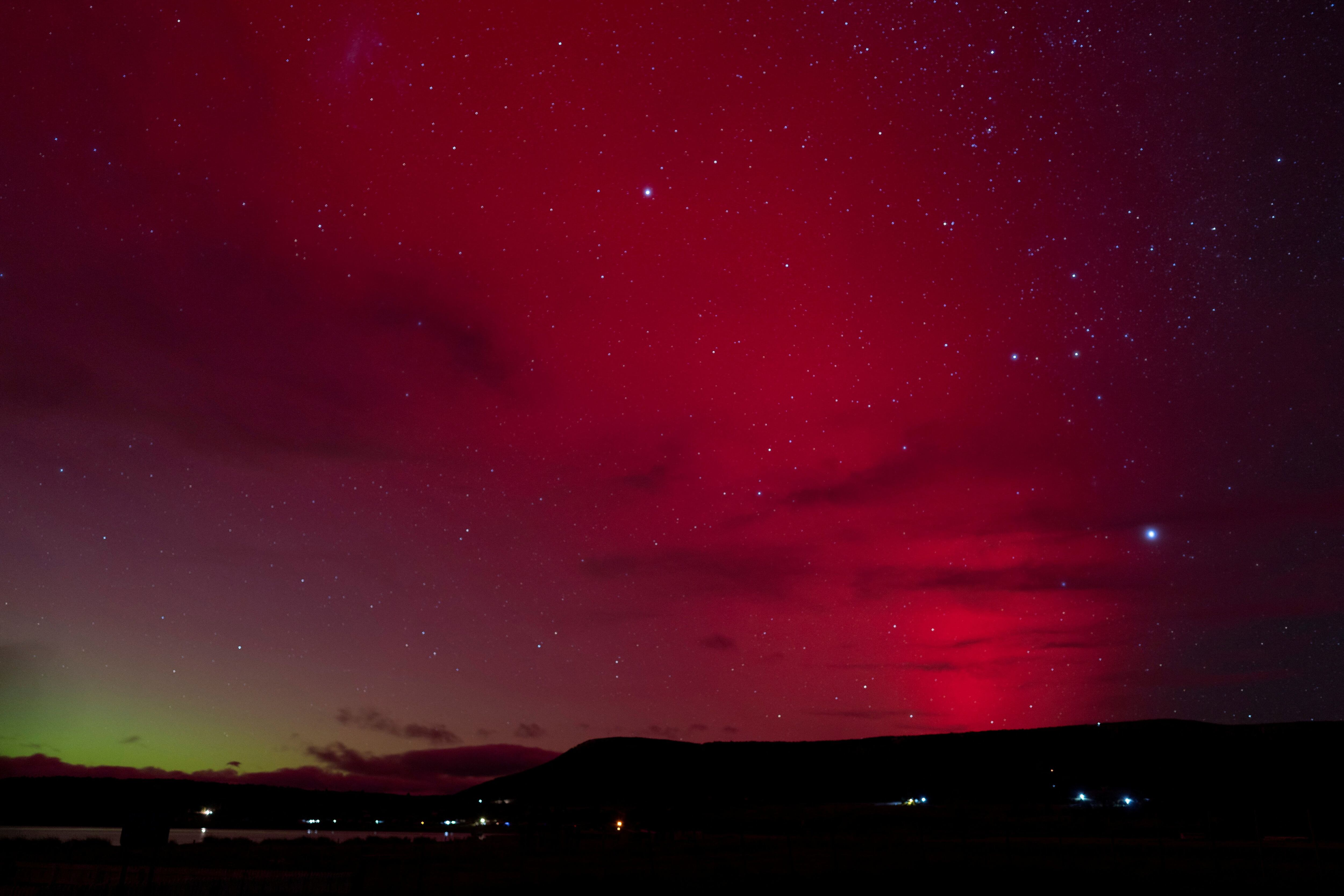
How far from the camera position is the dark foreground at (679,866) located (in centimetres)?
2756

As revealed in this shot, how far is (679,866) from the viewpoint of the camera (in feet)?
124

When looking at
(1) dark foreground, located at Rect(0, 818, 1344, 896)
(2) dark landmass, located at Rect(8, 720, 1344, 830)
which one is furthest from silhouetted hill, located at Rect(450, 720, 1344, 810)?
(1) dark foreground, located at Rect(0, 818, 1344, 896)

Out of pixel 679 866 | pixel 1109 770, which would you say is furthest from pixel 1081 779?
pixel 679 866

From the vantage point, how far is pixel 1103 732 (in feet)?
599

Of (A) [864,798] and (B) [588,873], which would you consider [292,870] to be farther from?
(A) [864,798]

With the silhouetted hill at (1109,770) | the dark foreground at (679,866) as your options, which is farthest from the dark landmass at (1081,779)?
the dark foreground at (679,866)

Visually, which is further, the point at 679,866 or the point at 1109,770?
the point at 1109,770

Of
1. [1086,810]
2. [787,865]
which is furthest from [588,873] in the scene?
[1086,810]

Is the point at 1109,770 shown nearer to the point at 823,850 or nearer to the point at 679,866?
the point at 823,850

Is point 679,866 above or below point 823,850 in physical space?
above

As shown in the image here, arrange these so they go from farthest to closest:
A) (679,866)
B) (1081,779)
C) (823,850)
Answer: (1081,779) < (823,850) < (679,866)

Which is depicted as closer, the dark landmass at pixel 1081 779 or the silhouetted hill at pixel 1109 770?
the dark landmass at pixel 1081 779

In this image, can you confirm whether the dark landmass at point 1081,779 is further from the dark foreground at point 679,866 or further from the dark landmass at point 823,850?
the dark foreground at point 679,866

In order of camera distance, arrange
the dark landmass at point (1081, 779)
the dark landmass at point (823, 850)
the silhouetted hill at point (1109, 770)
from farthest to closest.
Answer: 1. the silhouetted hill at point (1109, 770)
2. the dark landmass at point (1081, 779)
3. the dark landmass at point (823, 850)
